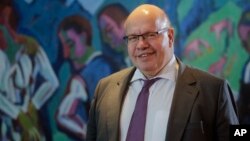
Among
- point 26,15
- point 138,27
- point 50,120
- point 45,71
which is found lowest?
point 50,120

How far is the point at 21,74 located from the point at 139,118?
1.25m

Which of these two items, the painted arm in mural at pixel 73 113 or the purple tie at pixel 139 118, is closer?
the purple tie at pixel 139 118

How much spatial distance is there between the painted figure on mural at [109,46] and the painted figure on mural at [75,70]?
5 centimetres

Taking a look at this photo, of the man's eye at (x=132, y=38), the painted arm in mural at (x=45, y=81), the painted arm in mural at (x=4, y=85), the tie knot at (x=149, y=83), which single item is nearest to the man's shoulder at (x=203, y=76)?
the tie knot at (x=149, y=83)

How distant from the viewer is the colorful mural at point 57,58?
2.47m

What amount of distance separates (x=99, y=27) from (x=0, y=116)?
0.87 m

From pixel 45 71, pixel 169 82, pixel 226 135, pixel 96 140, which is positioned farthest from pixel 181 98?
pixel 45 71

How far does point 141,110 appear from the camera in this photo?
1552 mm

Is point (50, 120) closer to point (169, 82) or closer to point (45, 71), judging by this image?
point (45, 71)

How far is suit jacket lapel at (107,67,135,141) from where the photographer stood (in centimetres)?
156

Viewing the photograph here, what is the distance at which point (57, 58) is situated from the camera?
8.25 feet

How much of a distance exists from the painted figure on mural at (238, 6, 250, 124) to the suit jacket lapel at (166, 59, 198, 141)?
0.91 meters

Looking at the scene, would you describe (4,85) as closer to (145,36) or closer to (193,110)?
(145,36)

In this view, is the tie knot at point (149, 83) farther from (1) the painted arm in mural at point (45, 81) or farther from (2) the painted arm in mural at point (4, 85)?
(2) the painted arm in mural at point (4, 85)
